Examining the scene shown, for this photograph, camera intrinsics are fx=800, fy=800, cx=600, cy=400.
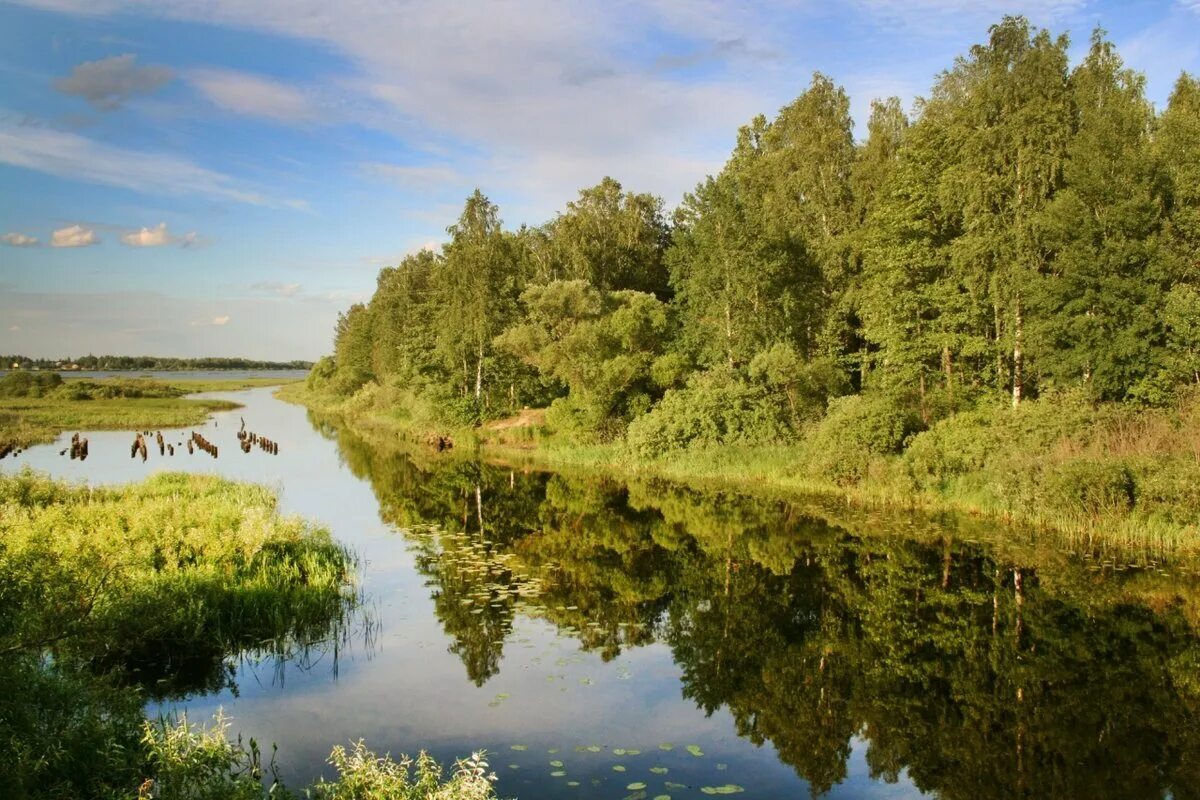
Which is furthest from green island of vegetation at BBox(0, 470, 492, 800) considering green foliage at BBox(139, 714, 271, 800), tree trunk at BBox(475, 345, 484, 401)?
tree trunk at BBox(475, 345, 484, 401)

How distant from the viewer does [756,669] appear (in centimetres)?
1452

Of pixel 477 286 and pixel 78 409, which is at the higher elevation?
pixel 477 286

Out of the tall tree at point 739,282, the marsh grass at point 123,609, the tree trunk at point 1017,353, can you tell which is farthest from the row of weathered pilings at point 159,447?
the tree trunk at point 1017,353

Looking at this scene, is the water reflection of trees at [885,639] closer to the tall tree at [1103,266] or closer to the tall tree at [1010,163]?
the tall tree at [1103,266]

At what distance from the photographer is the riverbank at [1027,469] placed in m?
21.9

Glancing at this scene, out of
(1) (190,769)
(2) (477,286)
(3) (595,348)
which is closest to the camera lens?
(1) (190,769)

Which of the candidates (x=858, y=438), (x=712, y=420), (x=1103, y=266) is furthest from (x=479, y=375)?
(x=1103, y=266)

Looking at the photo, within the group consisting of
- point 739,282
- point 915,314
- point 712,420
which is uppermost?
point 739,282

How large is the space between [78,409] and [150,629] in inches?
2875

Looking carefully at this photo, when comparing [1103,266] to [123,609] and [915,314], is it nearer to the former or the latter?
[915,314]

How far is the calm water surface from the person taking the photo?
11.1 m

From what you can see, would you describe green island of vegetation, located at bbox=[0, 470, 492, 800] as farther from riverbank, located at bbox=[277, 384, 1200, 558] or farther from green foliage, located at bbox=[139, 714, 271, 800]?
riverbank, located at bbox=[277, 384, 1200, 558]

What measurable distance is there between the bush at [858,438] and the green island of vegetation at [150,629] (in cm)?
1872

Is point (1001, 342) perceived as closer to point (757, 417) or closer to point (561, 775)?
point (757, 417)
